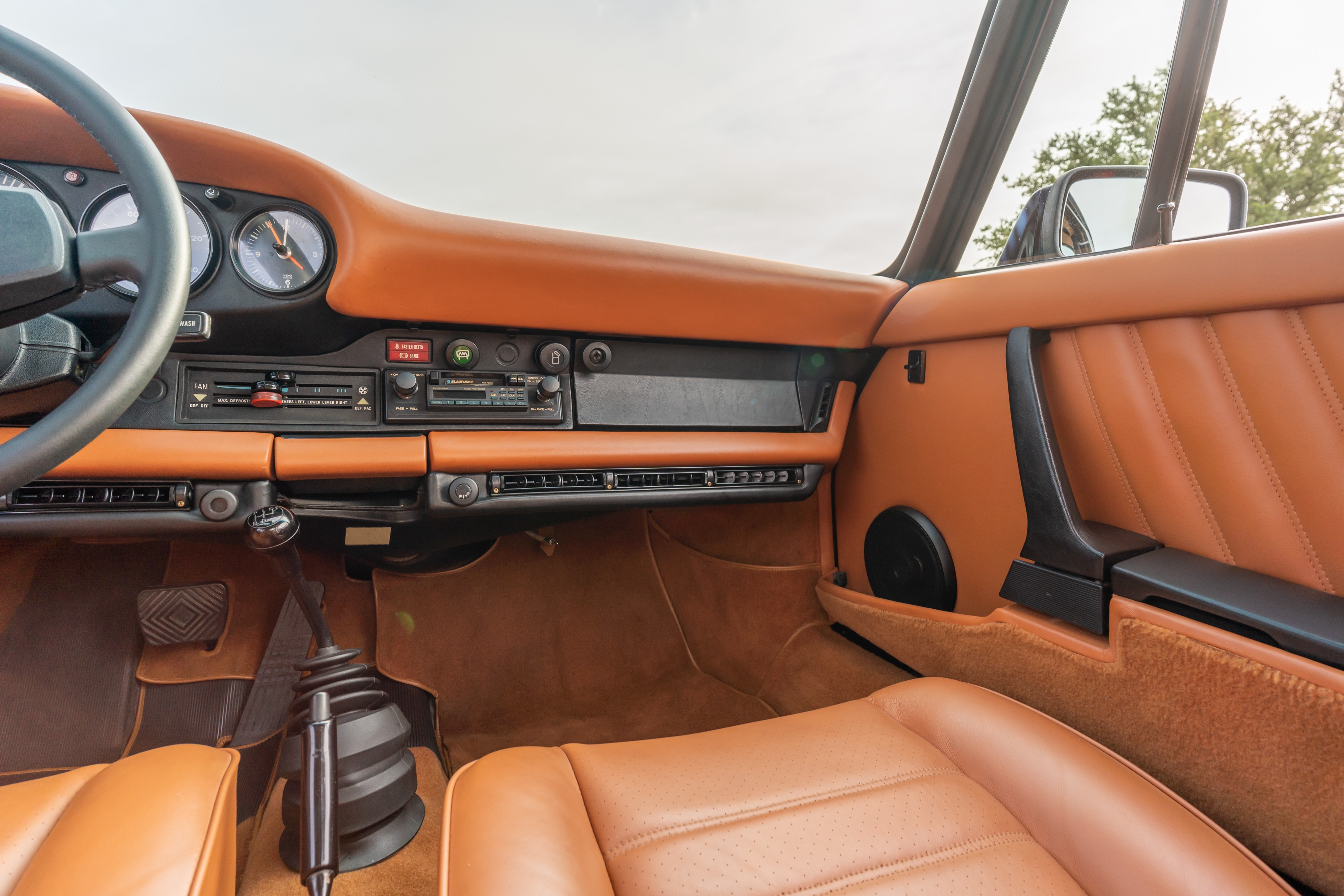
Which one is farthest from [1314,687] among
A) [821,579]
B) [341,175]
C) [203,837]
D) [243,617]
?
[243,617]

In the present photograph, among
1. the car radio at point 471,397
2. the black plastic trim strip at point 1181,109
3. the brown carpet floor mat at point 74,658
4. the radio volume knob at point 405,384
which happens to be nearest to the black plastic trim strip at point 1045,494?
the black plastic trim strip at point 1181,109

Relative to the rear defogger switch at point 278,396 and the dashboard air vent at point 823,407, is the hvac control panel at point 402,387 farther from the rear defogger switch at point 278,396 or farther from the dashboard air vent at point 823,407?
the dashboard air vent at point 823,407

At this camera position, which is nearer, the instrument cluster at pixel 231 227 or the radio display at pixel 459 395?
the instrument cluster at pixel 231 227

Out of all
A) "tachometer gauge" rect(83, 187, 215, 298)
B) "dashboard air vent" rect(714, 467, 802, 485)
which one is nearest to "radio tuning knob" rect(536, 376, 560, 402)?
"dashboard air vent" rect(714, 467, 802, 485)

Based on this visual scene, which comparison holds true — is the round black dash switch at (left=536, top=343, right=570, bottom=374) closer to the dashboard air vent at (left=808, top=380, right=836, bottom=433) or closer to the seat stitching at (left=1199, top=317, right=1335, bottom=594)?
the dashboard air vent at (left=808, top=380, right=836, bottom=433)

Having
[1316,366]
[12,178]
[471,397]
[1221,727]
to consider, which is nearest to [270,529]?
[471,397]

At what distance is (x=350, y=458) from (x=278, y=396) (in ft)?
0.57

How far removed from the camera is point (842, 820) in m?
0.79

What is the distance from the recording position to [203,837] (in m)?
0.68

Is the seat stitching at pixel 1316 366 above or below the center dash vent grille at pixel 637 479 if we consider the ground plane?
above

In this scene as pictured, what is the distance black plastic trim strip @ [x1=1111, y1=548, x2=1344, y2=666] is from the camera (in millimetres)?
783

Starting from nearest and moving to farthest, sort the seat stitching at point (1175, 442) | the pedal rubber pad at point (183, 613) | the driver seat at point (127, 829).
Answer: the driver seat at point (127, 829), the seat stitching at point (1175, 442), the pedal rubber pad at point (183, 613)

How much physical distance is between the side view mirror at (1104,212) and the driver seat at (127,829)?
1.62 meters

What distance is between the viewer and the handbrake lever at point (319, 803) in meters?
0.92
